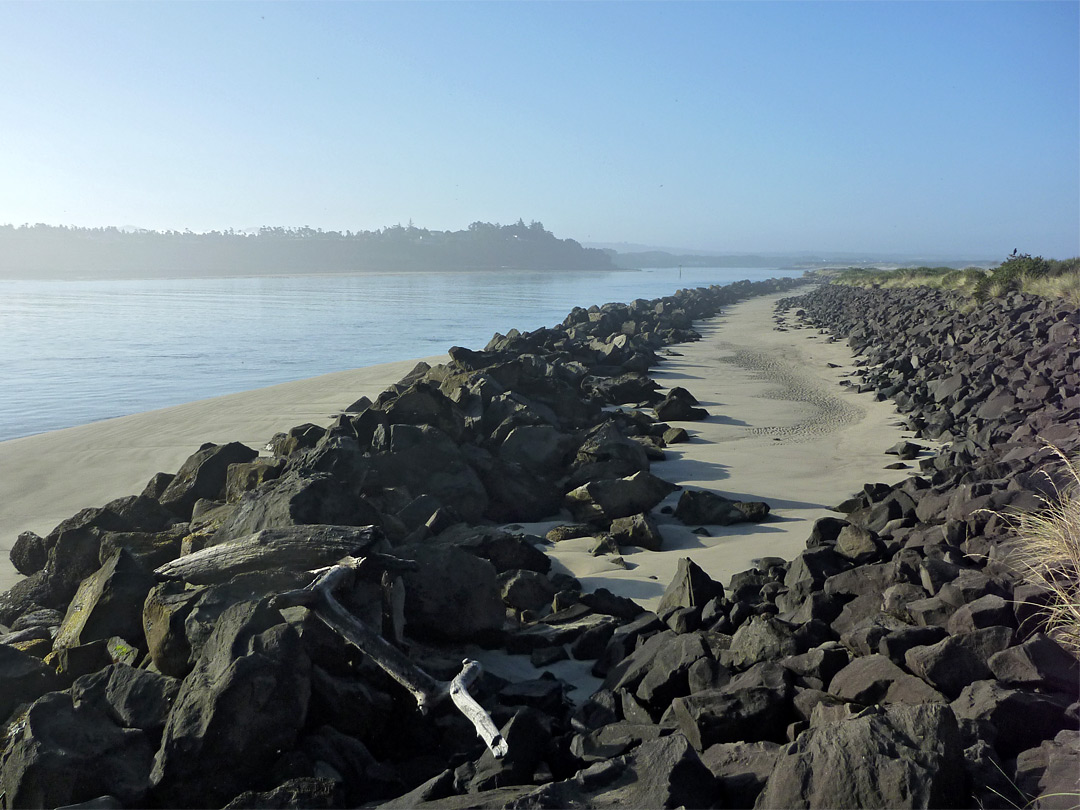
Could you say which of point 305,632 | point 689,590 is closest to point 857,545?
point 689,590

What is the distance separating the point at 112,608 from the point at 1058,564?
4530mm

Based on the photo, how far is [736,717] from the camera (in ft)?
10.1

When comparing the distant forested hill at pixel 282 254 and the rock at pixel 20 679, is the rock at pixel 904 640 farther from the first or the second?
the distant forested hill at pixel 282 254

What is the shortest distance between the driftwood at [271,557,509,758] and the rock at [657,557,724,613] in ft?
4.64

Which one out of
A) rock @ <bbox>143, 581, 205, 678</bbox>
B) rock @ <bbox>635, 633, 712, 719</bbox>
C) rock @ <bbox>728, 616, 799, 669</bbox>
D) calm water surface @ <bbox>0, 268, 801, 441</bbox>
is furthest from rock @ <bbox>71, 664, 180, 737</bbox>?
calm water surface @ <bbox>0, 268, 801, 441</bbox>

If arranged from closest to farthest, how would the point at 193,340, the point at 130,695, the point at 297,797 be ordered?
the point at 297,797 < the point at 130,695 < the point at 193,340

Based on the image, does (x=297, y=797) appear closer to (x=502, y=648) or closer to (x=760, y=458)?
(x=502, y=648)

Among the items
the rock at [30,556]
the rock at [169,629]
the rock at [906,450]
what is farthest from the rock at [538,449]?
the rock at [169,629]

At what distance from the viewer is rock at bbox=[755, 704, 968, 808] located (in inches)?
90.6

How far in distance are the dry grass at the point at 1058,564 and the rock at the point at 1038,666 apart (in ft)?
0.44

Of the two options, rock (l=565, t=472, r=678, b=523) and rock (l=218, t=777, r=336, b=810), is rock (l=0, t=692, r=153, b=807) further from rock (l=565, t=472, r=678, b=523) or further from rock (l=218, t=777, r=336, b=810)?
rock (l=565, t=472, r=678, b=523)

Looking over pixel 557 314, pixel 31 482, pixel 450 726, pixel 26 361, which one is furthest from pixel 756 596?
pixel 557 314

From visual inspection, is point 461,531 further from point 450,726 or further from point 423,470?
point 450,726

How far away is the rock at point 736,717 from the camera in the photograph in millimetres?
3061
